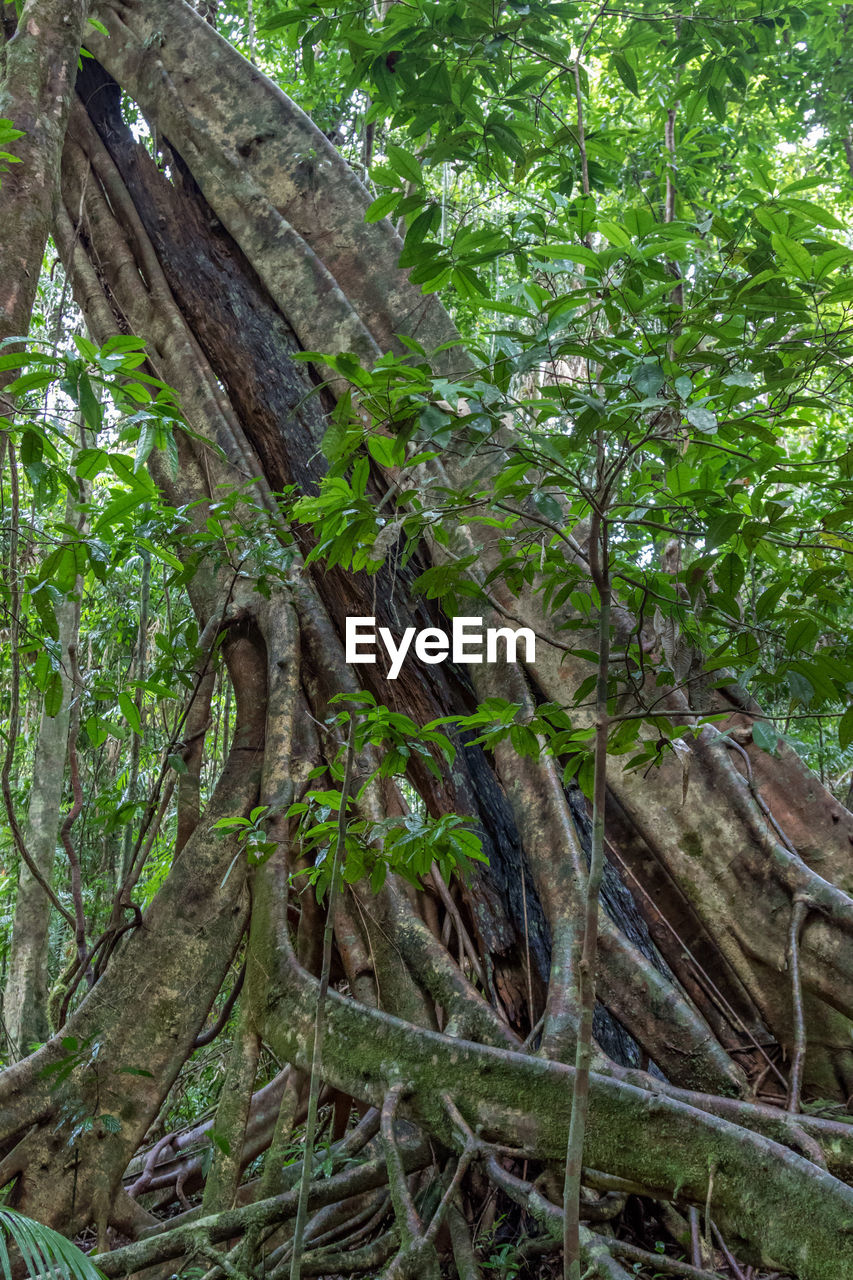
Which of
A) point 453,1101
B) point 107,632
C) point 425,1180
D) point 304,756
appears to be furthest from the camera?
point 107,632

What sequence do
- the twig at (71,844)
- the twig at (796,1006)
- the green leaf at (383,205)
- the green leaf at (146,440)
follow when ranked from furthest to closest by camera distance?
the twig at (71,844) < the twig at (796,1006) < the green leaf at (383,205) < the green leaf at (146,440)

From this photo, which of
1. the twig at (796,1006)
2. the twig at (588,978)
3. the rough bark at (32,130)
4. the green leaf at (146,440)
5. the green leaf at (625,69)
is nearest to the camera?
the twig at (588,978)

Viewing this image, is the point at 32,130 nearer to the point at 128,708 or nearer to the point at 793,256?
the point at 128,708

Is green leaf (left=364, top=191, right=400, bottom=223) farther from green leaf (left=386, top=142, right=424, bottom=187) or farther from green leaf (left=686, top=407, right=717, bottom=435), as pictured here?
green leaf (left=686, top=407, right=717, bottom=435)

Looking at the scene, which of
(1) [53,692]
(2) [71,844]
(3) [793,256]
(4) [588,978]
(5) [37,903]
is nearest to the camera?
(4) [588,978]

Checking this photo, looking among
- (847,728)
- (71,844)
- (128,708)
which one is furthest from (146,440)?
(71,844)

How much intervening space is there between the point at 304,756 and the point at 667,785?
3.77 feet

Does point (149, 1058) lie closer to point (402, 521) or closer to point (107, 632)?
point (402, 521)

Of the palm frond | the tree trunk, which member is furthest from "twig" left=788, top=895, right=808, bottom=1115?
the palm frond

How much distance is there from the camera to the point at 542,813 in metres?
2.60

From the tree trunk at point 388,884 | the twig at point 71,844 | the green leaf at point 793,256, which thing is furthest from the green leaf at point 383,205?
the twig at point 71,844

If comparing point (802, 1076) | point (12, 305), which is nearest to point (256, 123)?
point (12, 305)

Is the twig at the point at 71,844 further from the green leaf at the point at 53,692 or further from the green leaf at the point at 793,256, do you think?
the green leaf at the point at 793,256

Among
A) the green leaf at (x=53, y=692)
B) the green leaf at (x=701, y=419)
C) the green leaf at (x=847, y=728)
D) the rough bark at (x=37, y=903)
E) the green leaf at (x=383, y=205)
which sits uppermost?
the green leaf at (x=383, y=205)
